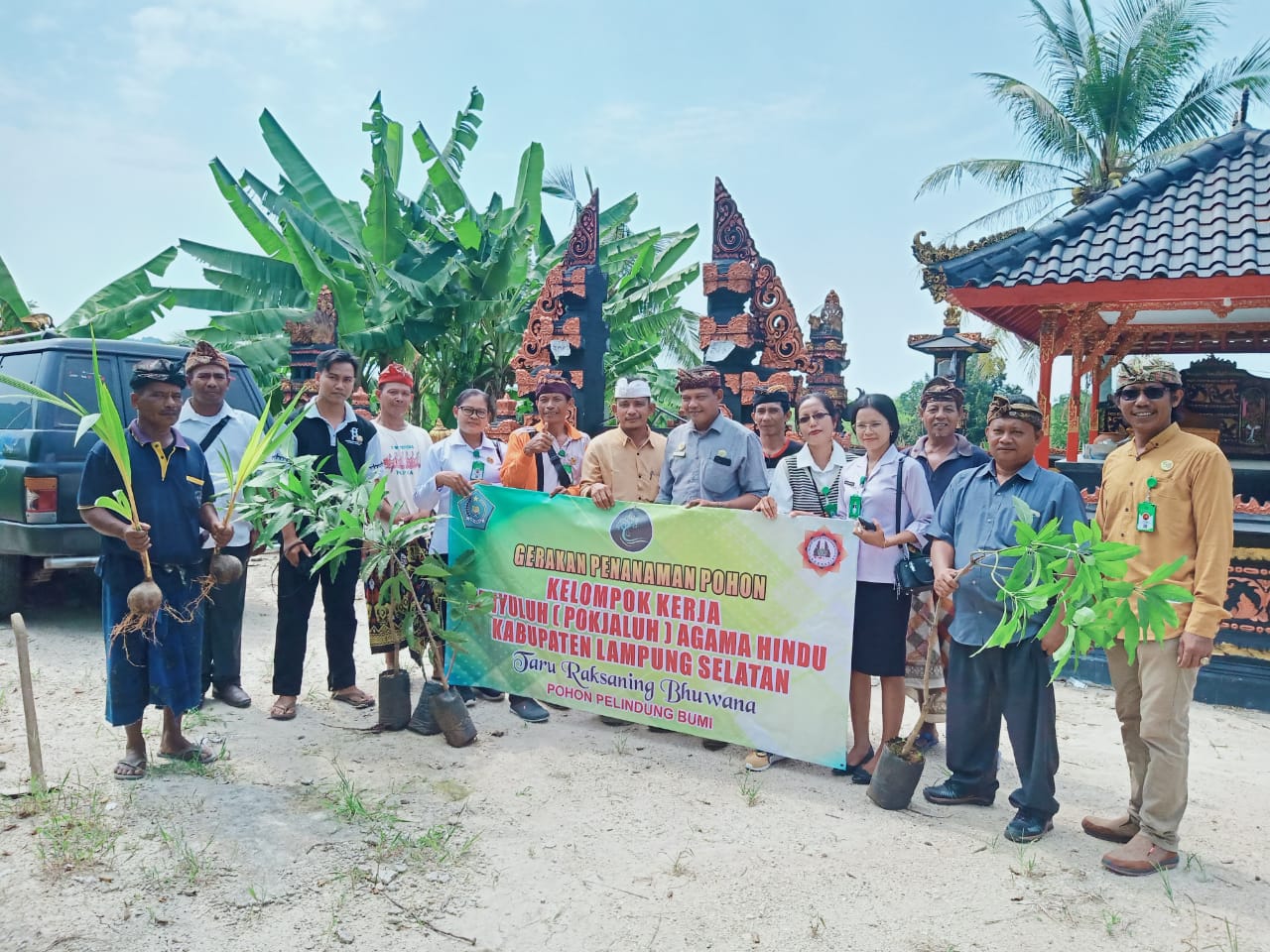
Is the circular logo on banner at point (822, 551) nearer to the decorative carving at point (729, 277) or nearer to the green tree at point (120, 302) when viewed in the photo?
the decorative carving at point (729, 277)

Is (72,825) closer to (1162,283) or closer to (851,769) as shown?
(851,769)

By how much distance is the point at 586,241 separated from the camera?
24.6 ft

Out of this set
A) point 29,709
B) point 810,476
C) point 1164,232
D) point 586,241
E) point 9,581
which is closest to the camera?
point 29,709

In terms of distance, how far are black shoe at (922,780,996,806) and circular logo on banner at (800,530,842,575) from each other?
1022mm

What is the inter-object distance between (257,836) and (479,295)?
1017 centimetres

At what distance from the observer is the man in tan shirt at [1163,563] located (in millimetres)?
2961

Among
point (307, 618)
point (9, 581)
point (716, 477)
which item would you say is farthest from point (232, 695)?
point (716, 477)

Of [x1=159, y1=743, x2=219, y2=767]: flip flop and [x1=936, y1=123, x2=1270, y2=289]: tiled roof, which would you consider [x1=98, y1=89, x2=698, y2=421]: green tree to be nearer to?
[x1=936, y1=123, x2=1270, y2=289]: tiled roof

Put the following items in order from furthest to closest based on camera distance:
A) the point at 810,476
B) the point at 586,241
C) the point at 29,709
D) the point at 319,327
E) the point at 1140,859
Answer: the point at 319,327, the point at 586,241, the point at 810,476, the point at 29,709, the point at 1140,859

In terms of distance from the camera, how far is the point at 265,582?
8312 millimetres

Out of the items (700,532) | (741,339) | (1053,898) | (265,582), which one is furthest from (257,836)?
(265,582)

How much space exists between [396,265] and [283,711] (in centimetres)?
901

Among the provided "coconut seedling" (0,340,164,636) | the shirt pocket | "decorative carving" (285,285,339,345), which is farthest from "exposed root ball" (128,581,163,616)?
"decorative carving" (285,285,339,345)

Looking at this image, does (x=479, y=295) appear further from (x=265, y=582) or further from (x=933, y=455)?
(x=933, y=455)
